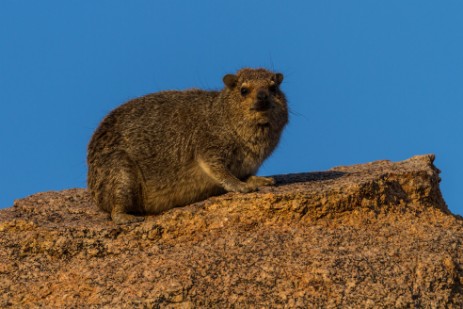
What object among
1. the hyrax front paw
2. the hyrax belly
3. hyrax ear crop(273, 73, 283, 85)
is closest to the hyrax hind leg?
the hyrax belly

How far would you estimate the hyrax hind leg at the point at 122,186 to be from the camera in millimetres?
10977

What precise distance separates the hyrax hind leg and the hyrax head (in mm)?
1962

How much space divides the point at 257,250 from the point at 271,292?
86 cm

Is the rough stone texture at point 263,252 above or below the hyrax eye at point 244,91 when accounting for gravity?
below

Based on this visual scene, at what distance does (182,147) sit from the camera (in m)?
11.4

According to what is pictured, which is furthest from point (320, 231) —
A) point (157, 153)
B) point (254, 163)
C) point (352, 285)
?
Result: point (157, 153)

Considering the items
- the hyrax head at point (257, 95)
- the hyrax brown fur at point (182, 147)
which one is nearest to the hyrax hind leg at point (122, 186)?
the hyrax brown fur at point (182, 147)

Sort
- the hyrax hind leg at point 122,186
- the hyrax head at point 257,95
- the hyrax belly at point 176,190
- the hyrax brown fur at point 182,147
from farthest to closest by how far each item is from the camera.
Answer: the hyrax head at point 257,95 < the hyrax belly at point 176,190 < the hyrax brown fur at point 182,147 < the hyrax hind leg at point 122,186

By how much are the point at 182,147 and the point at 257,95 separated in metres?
1.42

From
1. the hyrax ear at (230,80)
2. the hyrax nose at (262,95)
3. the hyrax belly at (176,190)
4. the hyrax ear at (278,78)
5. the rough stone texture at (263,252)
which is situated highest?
the hyrax ear at (278,78)

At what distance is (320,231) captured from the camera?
32.4ft

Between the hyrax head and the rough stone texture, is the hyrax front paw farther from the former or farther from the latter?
the hyrax head

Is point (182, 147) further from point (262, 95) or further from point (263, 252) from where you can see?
point (263, 252)

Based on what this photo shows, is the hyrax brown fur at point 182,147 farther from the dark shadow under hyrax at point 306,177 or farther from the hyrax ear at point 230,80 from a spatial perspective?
the dark shadow under hyrax at point 306,177
